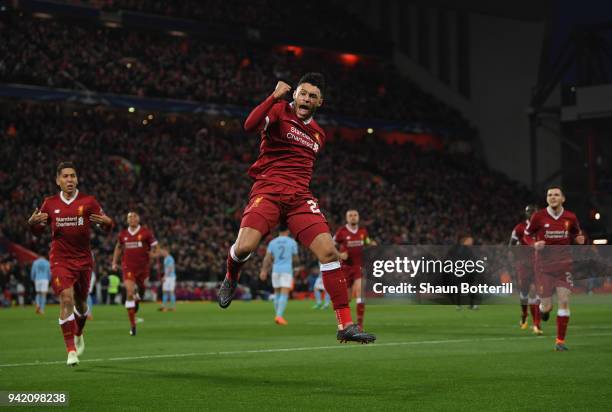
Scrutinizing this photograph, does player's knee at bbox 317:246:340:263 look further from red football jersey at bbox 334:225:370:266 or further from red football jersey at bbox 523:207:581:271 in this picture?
red football jersey at bbox 334:225:370:266

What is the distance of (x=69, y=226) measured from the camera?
14492 mm

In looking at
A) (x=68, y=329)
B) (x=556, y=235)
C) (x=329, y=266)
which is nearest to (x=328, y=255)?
(x=329, y=266)

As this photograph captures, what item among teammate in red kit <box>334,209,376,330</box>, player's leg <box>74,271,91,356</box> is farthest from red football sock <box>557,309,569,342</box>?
player's leg <box>74,271,91,356</box>

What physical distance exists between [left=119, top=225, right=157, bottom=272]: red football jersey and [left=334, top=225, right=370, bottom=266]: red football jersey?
174 inches

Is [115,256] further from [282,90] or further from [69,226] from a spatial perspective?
[282,90]

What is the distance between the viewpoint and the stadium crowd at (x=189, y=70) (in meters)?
52.7

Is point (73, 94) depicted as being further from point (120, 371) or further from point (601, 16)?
point (120, 371)

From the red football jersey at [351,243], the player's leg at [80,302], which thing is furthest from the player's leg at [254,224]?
the red football jersey at [351,243]

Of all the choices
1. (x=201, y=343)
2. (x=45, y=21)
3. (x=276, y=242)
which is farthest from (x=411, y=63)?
(x=201, y=343)

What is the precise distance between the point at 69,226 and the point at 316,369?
3941 mm

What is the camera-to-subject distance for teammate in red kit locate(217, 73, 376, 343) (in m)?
11.1

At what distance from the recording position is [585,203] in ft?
193

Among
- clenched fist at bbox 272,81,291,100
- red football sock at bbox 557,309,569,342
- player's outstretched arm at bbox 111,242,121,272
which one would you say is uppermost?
clenched fist at bbox 272,81,291,100

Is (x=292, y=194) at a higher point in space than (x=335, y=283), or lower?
higher
